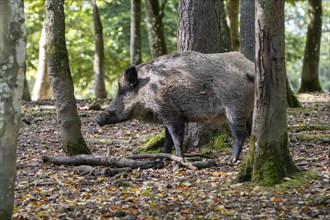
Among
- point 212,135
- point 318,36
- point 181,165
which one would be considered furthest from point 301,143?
point 318,36

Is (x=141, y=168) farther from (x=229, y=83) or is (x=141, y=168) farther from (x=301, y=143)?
(x=301, y=143)

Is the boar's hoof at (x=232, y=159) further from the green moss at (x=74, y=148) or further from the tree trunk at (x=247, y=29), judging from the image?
the tree trunk at (x=247, y=29)

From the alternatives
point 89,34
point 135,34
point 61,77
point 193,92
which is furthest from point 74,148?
point 89,34

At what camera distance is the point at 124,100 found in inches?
485

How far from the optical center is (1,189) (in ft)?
20.4

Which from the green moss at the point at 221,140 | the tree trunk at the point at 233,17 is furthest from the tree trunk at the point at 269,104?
the tree trunk at the point at 233,17

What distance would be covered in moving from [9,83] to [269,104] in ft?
11.6

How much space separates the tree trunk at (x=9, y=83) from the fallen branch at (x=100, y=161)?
4192mm

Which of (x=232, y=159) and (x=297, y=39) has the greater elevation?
(x=297, y=39)

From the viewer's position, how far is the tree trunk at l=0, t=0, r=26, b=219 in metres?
6.04

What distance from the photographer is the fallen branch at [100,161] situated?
10297 mm

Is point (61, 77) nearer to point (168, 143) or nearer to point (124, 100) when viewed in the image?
point (124, 100)

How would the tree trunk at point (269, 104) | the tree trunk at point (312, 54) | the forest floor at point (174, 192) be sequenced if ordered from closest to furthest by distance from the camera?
the forest floor at point (174, 192) → the tree trunk at point (269, 104) → the tree trunk at point (312, 54)

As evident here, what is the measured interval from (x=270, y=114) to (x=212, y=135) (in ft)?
13.4
